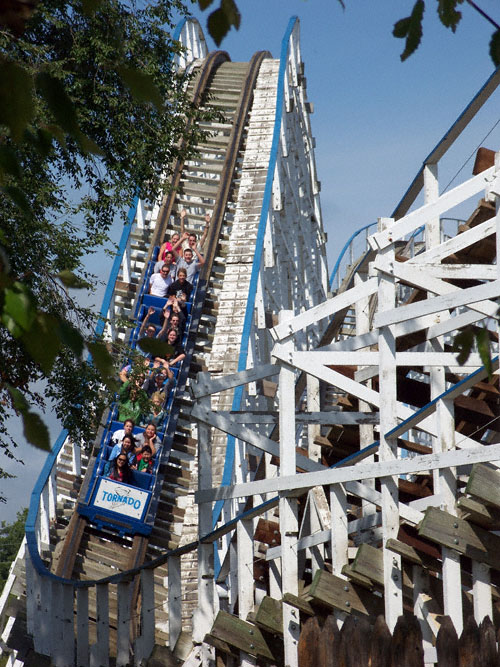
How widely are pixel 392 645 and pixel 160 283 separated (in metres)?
9.27

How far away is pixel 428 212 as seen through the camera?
17.9 ft

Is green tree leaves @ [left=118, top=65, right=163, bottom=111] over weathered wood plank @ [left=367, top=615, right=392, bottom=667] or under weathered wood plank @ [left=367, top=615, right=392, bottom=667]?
over

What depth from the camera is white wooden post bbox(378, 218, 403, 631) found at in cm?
507

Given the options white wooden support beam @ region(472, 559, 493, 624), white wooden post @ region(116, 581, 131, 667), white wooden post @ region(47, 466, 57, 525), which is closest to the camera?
white wooden support beam @ region(472, 559, 493, 624)

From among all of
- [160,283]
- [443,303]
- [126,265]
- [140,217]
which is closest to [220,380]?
[443,303]

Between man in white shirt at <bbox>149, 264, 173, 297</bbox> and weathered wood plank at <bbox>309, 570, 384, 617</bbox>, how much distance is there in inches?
314

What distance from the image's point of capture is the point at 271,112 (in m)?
17.3

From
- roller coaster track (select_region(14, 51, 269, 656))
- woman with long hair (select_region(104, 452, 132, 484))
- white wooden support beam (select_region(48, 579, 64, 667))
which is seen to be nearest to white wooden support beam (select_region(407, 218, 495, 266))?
roller coaster track (select_region(14, 51, 269, 656))

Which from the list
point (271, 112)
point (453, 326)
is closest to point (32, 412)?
point (453, 326)

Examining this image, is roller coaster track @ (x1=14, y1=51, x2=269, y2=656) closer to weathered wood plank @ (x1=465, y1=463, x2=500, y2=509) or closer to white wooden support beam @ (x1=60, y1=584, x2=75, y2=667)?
white wooden support beam @ (x1=60, y1=584, x2=75, y2=667)

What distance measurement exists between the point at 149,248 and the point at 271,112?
13.9 ft

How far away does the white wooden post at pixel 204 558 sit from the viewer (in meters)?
5.97

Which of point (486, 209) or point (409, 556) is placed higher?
point (486, 209)

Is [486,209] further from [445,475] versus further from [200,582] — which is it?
[200,582]
